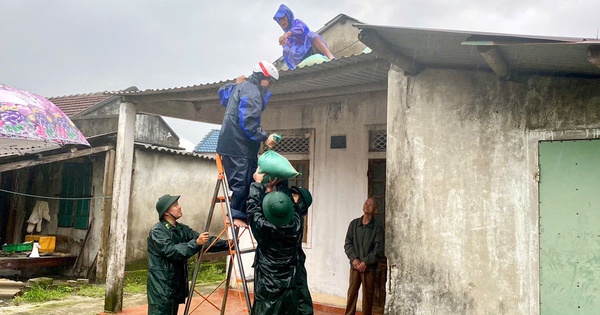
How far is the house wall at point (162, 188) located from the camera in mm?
11352


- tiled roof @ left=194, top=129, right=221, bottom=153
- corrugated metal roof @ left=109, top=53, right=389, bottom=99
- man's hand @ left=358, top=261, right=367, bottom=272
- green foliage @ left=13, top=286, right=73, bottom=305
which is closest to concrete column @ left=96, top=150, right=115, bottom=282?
green foliage @ left=13, top=286, right=73, bottom=305

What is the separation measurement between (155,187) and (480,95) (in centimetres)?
908

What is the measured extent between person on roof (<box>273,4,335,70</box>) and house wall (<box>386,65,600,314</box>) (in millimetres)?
3224

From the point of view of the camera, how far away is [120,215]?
298 inches

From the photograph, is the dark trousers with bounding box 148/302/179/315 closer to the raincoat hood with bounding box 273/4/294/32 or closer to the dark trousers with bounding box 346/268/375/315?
the dark trousers with bounding box 346/268/375/315

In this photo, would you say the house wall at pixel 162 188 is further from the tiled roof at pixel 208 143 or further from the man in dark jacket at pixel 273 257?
the tiled roof at pixel 208 143

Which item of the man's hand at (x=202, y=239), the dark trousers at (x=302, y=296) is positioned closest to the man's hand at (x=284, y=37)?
the man's hand at (x=202, y=239)

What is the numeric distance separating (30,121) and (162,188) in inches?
210

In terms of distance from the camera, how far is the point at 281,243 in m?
4.09

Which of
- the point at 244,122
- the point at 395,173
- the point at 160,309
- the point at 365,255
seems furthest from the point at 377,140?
the point at 160,309

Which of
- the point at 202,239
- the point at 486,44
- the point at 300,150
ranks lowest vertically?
the point at 202,239

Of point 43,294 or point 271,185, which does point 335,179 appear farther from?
point 43,294

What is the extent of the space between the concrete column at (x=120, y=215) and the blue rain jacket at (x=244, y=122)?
3.56 meters

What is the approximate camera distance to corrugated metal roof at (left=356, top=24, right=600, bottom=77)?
345 centimetres
